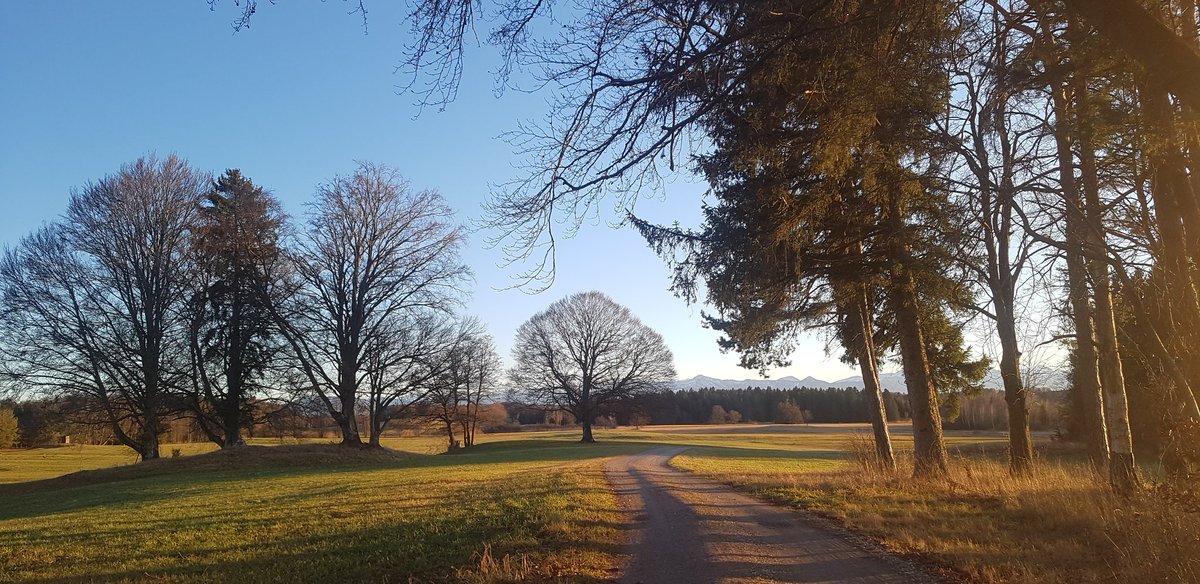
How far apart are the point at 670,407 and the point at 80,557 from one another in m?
93.9

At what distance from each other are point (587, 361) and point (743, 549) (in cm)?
4607

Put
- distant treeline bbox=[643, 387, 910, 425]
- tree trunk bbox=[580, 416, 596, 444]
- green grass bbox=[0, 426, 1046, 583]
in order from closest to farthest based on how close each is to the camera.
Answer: green grass bbox=[0, 426, 1046, 583], tree trunk bbox=[580, 416, 596, 444], distant treeline bbox=[643, 387, 910, 425]

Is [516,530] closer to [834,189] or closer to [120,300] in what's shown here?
[834,189]

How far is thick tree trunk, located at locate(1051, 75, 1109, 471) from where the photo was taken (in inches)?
300

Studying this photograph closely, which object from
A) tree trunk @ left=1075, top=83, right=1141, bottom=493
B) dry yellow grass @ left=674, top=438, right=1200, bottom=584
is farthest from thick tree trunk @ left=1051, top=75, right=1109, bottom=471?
dry yellow grass @ left=674, top=438, right=1200, bottom=584

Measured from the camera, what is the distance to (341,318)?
31.6m

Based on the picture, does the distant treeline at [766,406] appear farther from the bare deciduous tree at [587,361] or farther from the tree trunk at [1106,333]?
the tree trunk at [1106,333]

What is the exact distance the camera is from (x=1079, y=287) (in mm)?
9078

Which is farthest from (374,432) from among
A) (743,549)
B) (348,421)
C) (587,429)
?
(743,549)

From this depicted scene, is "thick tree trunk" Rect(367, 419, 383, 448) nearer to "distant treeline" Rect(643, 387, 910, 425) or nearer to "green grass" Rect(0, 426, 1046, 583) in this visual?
"green grass" Rect(0, 426, 1046, 583)

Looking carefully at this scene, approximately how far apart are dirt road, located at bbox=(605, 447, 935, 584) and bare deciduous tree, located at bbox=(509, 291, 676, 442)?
41040 millimetres

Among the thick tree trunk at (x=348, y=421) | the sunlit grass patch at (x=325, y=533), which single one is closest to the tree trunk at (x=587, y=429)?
the thick tree trunk at (x=348, y=421)

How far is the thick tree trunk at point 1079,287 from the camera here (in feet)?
25.0

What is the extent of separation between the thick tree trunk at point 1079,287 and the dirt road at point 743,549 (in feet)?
12.6
